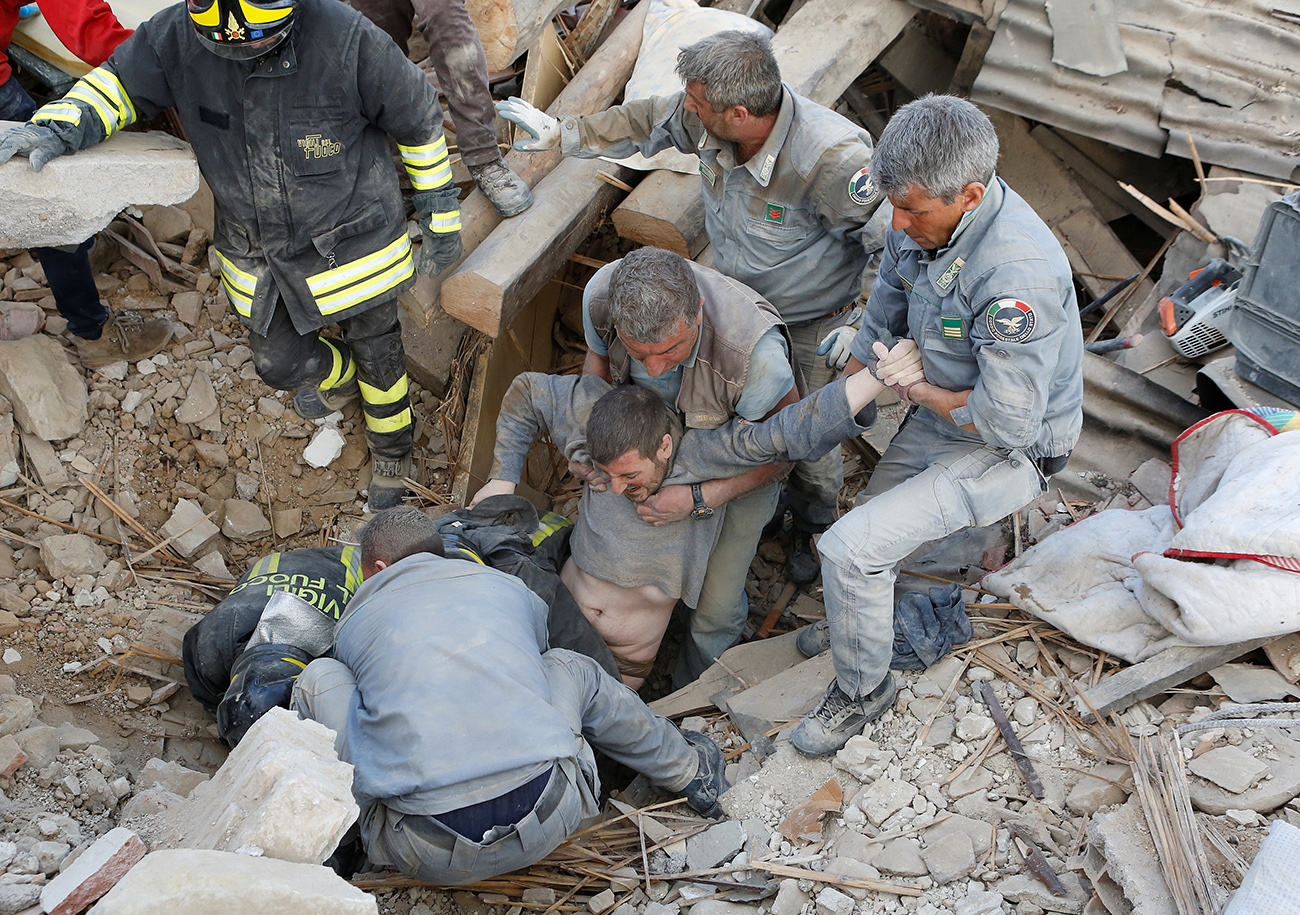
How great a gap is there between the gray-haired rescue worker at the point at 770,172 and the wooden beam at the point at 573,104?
1.01 ft

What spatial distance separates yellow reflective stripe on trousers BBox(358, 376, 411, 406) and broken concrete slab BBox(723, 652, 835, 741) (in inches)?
80.5

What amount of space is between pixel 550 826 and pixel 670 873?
564mm

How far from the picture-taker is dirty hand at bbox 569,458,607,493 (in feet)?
12.1

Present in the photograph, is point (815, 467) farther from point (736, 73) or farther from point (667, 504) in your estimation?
point (736, 73)

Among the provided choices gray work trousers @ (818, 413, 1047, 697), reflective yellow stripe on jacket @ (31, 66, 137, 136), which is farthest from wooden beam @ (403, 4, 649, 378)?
gray work trousers @ (818, 413, 1047, 697)

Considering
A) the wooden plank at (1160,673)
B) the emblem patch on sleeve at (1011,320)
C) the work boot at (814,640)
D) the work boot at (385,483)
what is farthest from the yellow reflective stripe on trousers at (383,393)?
the wooden plank at (1160,673)

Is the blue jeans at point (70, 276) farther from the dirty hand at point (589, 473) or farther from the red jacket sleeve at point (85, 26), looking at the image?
the dirty hand at point (589, 473)

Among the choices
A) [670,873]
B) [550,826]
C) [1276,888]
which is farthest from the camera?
[670,873]

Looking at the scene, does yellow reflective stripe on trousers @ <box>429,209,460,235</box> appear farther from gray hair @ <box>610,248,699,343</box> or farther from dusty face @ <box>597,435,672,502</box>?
dusty face @ <box>597,435,672,502</box>

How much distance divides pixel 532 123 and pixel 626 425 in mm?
1556

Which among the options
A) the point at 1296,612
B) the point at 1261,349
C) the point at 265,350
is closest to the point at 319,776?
the point at 265,350

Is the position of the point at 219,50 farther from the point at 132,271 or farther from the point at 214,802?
the point at 214,802

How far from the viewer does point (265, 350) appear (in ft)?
12.3

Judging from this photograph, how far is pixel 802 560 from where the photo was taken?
4.60m
